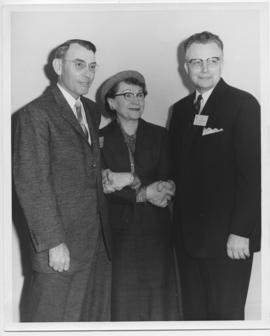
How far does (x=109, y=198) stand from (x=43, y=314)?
0.49 meters

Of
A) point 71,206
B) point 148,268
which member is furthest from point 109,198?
Result: point 148,268

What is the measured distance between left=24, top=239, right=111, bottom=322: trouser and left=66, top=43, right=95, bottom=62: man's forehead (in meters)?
0.68

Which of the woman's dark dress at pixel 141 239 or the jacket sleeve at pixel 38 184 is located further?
the woman's dark dress at pixel 141 239

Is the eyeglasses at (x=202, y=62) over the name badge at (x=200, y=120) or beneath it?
over

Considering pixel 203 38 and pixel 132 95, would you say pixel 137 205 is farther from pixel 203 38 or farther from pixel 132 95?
pixel 203 38

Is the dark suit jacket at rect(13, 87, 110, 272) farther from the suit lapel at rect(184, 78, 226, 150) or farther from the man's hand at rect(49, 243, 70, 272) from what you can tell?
the suit lapel at rect(184, 78, 226, 150)

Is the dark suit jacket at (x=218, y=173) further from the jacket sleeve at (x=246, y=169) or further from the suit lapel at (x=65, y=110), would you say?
the suit lapel at (x=65, y=110)

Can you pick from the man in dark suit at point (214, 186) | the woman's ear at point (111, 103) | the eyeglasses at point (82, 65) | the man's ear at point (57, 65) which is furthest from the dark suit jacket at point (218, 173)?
the man's ear at point (57, 65)

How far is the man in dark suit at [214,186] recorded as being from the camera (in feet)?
5.95

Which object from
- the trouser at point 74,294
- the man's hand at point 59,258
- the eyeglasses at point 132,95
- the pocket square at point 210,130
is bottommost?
the trouser at point 74,294

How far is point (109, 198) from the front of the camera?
6.01 feet

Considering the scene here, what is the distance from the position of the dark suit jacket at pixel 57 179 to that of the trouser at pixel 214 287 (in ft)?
1.12

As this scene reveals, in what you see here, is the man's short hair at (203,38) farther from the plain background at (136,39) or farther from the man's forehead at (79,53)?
the man's forehead at (79,53)

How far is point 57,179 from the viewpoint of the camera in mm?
1770
